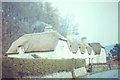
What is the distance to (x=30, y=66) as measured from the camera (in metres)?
5.42

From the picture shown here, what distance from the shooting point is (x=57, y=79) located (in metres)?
5.45

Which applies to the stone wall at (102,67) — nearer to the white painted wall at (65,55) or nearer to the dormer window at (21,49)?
the white painted wall at (65,55)

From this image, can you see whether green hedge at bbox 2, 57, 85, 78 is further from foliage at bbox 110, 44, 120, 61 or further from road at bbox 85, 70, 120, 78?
foliage at bbox 110, 44, 120, 61

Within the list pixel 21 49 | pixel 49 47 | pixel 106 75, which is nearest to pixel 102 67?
pixel 106 75

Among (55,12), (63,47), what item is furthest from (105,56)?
(55,12)

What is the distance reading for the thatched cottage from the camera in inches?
212

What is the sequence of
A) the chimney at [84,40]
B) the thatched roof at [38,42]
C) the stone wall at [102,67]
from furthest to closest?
the stone wall at [102,67], the chimney at [84,40], the thatched roof at [38,42]

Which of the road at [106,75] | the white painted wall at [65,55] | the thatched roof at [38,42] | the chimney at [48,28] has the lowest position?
the road at [106,75]

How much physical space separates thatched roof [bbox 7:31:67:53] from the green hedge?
0.88ft

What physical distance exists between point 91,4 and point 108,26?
2.25 ft

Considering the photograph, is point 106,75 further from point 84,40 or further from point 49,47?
point 49,47

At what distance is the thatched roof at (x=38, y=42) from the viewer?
5.38 meters

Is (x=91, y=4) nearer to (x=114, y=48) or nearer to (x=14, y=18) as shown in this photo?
(x=114, y=48)

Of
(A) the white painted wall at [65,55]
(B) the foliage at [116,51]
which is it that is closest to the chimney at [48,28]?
(A) the white painted wall at [65,55]
